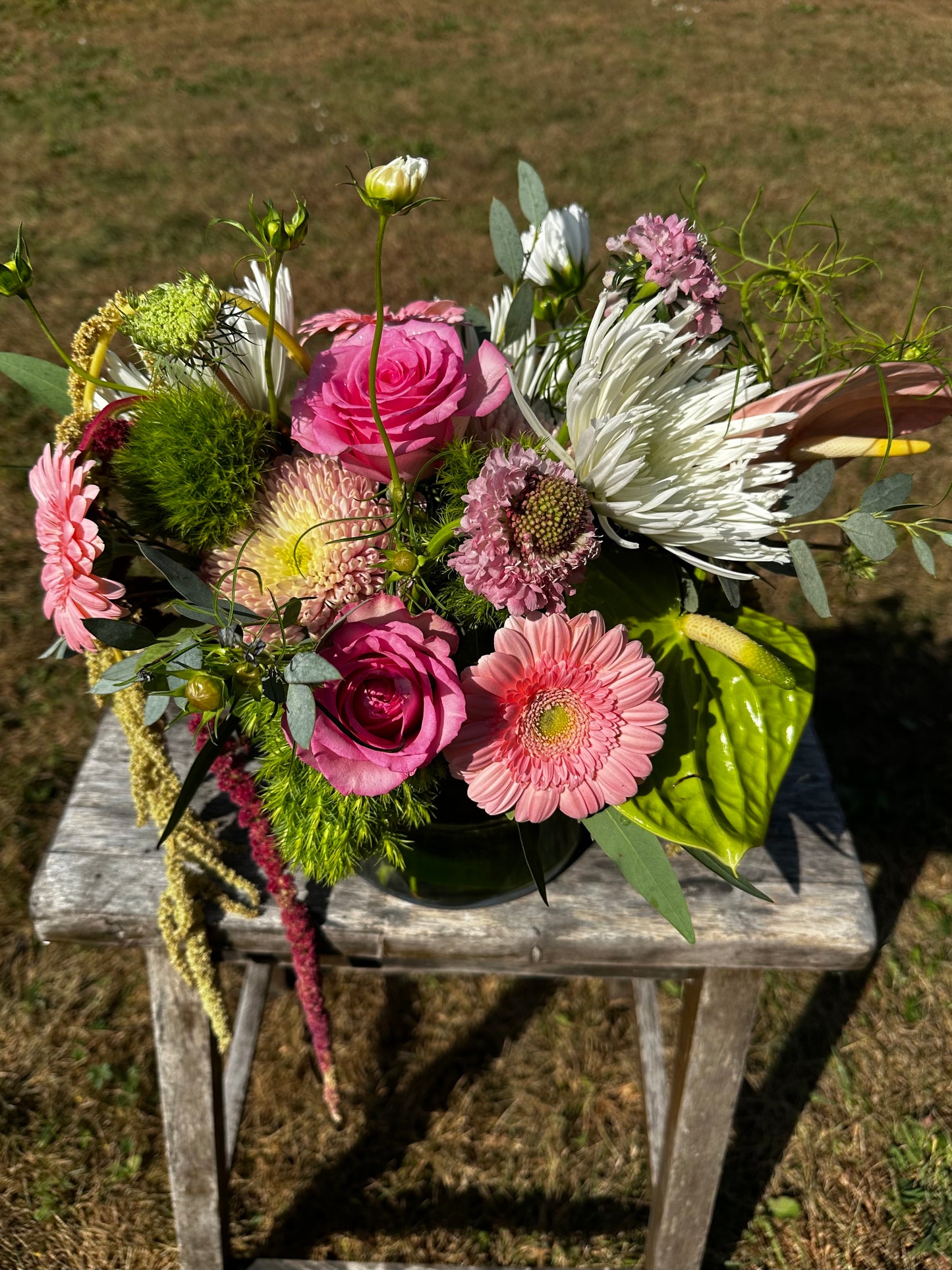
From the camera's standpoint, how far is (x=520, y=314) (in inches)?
28.6

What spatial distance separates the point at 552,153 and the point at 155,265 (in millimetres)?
1784

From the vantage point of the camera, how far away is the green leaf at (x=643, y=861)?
68cm

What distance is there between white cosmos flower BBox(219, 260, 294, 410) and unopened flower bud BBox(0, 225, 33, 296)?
0.12 m

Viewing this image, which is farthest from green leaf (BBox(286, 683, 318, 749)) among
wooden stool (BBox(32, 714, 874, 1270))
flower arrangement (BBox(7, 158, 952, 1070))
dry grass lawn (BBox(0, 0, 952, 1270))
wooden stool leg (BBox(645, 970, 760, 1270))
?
dry grass lawn (BBox(0, 0, 952, 1270))

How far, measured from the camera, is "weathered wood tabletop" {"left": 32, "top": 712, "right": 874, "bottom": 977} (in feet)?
2.94

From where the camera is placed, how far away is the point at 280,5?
557 centimetres

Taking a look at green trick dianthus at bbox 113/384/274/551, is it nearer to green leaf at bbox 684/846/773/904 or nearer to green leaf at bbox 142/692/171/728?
green leaf at bbox 142/692/171/728

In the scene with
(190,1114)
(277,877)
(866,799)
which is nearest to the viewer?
(277,877)

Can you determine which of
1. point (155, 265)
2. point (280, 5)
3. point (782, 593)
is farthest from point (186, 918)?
point (280, 5)

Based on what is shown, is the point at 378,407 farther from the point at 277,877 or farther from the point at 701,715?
the point at 277,877

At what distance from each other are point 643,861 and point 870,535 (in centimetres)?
27

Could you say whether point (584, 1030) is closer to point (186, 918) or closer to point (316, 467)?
point (186, 918)

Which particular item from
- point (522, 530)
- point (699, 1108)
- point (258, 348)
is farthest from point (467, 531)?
point (699, 1108)

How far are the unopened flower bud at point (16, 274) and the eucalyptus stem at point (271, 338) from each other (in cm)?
13
